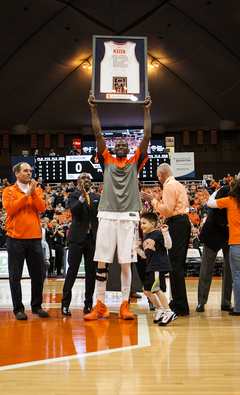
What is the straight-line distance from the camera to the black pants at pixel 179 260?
4543 millimetres

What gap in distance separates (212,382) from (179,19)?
929 inches

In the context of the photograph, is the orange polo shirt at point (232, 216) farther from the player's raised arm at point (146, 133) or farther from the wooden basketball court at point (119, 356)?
the player's raised arm at point (146, 133)

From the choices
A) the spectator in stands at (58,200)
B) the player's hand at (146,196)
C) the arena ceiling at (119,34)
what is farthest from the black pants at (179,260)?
the arena ceiling at (119,34)

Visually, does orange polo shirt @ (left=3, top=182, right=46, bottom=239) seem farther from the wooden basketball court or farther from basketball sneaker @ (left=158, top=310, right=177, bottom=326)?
basketball sneaker @ (left=158, top=310, right=177, bottom=326)

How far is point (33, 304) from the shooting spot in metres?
4.61

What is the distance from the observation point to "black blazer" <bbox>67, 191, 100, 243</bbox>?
15.5 feet

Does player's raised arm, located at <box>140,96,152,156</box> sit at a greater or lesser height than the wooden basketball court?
greater

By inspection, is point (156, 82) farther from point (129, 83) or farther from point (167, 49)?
point (129, 83)

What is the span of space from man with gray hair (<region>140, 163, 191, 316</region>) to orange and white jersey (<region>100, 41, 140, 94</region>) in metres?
1.28

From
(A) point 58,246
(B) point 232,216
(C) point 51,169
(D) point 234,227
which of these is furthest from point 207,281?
(C) point 51,169

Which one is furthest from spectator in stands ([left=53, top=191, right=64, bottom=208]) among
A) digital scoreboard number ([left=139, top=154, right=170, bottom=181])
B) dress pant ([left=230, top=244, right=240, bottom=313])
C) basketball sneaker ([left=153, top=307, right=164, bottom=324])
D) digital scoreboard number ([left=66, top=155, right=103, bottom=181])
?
basketball sneaker ([left=153, top=307, right=164, bottom=324])

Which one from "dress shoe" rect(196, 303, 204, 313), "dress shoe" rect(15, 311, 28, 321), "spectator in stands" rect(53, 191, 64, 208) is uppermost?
"spectator in stands" rect(53, 191, 64, 208)

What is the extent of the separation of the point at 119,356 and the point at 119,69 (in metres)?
3.39

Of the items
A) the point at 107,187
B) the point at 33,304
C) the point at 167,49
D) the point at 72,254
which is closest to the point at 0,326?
the point at 33,304
